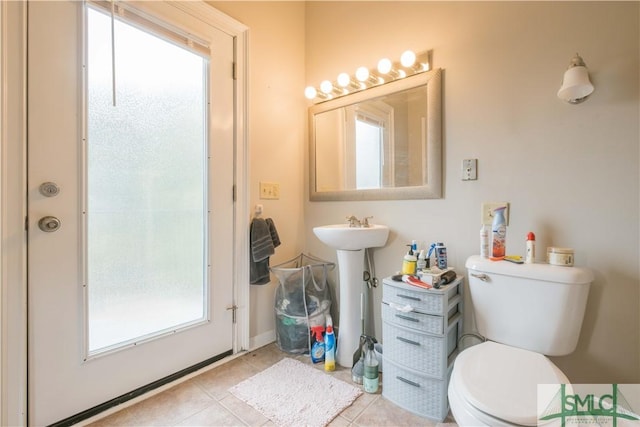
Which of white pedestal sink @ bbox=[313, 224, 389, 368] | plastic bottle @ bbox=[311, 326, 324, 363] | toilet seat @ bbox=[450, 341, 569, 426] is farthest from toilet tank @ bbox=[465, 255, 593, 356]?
plastic bottle @ bbox=[311, 326, 324, 363]

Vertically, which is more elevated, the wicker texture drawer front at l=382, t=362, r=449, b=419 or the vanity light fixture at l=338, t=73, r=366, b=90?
the vanity light fixture at l=338, t=73, r=366, b=90

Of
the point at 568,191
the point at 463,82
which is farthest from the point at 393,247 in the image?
the point at 463,82

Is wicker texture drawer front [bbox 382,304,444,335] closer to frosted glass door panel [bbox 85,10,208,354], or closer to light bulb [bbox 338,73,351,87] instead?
frosted glass door panel [bbox 85,10,208,354]

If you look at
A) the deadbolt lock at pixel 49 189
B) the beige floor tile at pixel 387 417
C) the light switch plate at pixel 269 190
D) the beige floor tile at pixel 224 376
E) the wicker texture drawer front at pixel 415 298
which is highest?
the light switch plate at pixel 269 190

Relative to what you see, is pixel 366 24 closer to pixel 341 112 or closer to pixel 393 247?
pixel 341 112

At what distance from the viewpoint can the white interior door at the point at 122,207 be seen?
1104mm

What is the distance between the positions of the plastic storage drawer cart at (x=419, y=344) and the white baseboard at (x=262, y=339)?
85 cm

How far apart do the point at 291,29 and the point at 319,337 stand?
2.12m

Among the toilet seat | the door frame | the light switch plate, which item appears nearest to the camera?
the toilet seat

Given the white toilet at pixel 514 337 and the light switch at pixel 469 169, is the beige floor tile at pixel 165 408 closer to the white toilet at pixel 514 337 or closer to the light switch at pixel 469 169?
the white toilet at pixel 514 337

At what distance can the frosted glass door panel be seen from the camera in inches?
48.4

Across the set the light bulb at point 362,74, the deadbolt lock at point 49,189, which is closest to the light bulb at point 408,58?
the light bulb at point 362,74

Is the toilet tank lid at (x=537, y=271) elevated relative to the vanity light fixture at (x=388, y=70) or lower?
lower

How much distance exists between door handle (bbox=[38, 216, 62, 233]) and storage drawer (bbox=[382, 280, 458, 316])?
1413 millimetres
